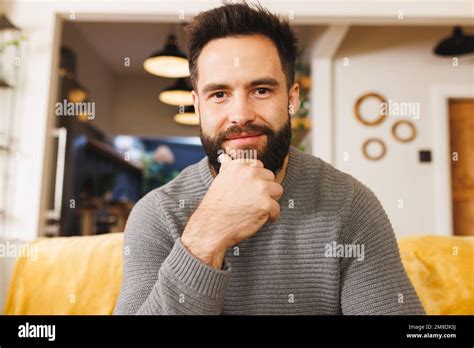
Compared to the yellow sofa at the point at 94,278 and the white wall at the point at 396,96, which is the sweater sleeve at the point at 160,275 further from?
the white wall at the point at 396,96

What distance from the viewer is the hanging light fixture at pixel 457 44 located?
2.43 metres

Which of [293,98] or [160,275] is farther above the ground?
[293,98]

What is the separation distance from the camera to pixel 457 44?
245 cm

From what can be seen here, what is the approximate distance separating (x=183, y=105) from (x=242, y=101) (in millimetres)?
1248

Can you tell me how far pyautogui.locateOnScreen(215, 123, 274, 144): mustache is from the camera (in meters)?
0.75

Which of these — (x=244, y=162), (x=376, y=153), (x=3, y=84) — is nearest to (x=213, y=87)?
Answer: (x=244, y=162)

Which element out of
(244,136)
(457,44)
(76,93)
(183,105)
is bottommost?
(244,136)

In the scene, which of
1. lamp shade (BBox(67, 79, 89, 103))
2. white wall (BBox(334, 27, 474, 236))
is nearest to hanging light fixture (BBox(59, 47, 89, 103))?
lamp shade (BBox(67, 79, 89, 103))

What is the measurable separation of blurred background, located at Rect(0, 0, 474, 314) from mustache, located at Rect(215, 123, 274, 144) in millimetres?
653

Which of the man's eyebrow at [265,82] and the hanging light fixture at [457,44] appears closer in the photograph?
the man's eyebrow at [265,82]

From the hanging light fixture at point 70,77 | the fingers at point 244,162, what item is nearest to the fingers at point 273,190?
the fingers at point 244,162

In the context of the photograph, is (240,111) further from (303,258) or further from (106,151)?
(106,151)
